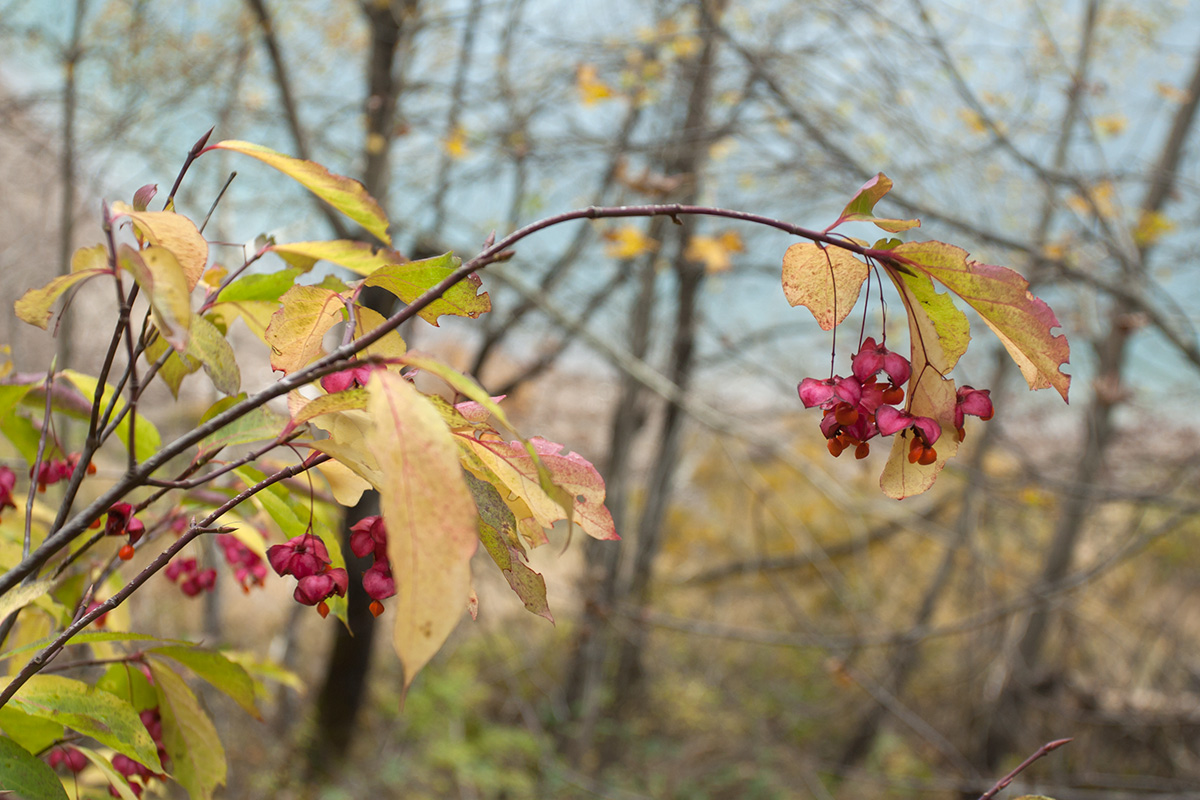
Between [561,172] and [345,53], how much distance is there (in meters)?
1.46

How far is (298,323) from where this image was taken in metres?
0.52

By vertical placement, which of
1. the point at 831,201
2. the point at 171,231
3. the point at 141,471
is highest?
the point at 831,201

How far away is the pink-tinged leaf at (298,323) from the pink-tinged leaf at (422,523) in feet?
0.67

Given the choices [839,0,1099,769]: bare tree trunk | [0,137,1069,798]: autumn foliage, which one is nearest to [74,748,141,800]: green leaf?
[0,137,1069,798]: autumn foliage

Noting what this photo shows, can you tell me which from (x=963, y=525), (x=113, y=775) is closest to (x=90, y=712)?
(x=113, y=775)

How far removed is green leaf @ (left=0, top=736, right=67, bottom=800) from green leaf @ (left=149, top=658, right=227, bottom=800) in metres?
0.14

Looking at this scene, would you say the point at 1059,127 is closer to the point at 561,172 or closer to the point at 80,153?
the point at 561,172

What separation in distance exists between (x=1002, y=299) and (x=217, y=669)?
2.18 ft

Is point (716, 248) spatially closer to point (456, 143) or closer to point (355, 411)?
point (456, 143)

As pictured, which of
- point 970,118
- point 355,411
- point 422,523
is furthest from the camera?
point 970,118

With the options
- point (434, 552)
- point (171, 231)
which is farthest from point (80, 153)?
point (434, 552)

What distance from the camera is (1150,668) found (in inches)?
192

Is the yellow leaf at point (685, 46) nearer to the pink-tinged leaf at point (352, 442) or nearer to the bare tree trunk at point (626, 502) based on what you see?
the bare tree trunk at point (626, 502)

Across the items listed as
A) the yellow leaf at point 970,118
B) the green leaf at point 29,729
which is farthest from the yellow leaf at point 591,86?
the green leaf at point 29,729
